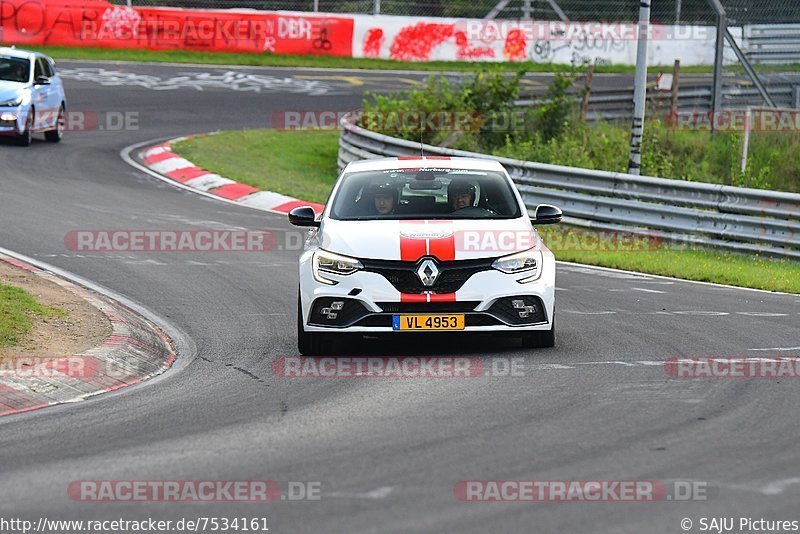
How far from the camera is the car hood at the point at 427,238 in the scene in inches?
401

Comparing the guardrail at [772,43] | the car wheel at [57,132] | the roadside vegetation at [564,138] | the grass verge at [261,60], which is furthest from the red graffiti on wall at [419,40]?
the guardrail at [772,43]

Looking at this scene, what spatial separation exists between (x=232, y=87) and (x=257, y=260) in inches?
773

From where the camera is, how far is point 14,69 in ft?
81.7

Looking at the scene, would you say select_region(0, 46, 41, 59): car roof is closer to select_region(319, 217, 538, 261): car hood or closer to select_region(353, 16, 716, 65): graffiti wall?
select_region(353, 16, 716, 65): graffiti wall

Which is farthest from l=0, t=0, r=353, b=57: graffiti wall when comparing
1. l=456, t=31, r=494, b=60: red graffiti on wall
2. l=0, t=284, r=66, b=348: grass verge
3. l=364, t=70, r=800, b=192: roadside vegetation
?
l=0, t=284, r=66, b=348: grass verge

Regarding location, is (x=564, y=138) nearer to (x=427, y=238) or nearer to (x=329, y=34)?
(x=427, y=238)

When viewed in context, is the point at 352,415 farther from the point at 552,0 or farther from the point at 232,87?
the point at 552,0

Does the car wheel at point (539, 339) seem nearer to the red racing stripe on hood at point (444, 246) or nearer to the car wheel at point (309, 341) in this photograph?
the red racing stripe on hood at point (444, 246)

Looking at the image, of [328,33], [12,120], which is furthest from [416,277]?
[328,33]

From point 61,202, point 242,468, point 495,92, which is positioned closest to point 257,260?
point 61,202

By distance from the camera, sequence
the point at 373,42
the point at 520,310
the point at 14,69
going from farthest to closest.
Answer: the point at 373,42 → the point at 14,69 → the point at 520,310

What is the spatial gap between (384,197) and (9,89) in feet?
48.6

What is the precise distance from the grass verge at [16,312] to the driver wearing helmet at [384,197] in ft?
8.97

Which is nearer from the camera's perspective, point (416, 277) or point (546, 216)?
point (416, 277)
